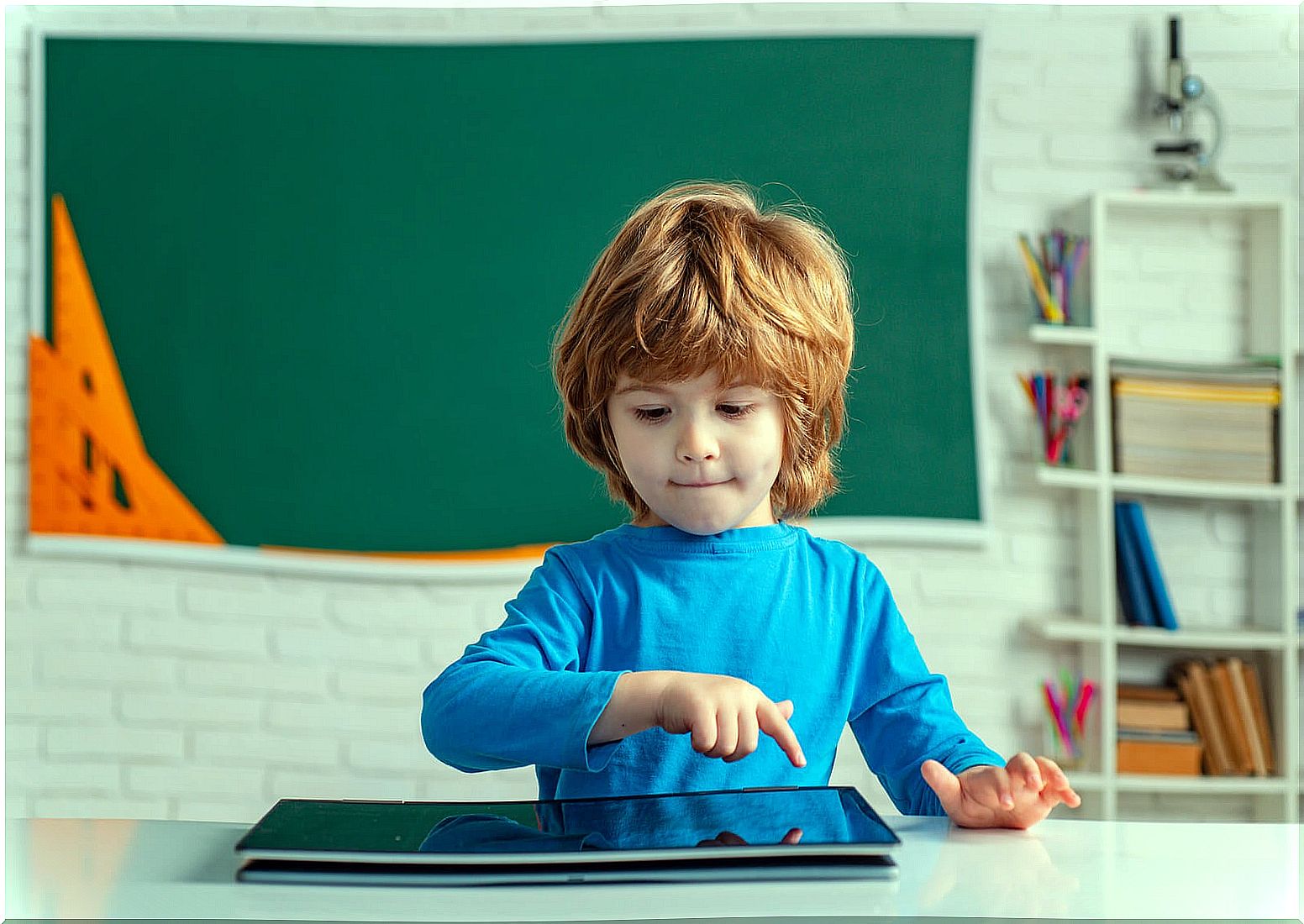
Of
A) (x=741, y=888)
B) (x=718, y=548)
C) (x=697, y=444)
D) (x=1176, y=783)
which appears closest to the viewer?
(x=741, y=888)

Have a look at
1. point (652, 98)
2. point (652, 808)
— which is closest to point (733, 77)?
point (652, 98)

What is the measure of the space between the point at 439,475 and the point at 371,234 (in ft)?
1.84

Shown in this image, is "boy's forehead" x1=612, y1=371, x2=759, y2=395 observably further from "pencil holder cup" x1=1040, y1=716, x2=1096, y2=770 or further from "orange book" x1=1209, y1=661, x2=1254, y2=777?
"orange book" x1=1209, y1=661, x2=1254, y2=777

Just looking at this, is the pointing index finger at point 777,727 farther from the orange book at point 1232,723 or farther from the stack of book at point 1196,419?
the orange book at point 1232,723

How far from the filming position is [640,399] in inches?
31.6

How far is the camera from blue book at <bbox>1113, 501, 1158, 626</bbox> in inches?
100

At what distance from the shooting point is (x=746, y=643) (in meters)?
0.88

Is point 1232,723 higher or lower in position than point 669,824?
lower

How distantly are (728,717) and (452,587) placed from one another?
2.12 meters

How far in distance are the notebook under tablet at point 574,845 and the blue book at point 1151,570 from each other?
217cm

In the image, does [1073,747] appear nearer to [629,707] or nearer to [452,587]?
[452,587]

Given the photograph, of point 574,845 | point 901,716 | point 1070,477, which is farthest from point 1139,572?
point 574,845

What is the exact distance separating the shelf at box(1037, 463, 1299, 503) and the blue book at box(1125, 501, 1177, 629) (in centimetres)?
6

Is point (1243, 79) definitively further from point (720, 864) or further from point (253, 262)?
point (720, 864)
